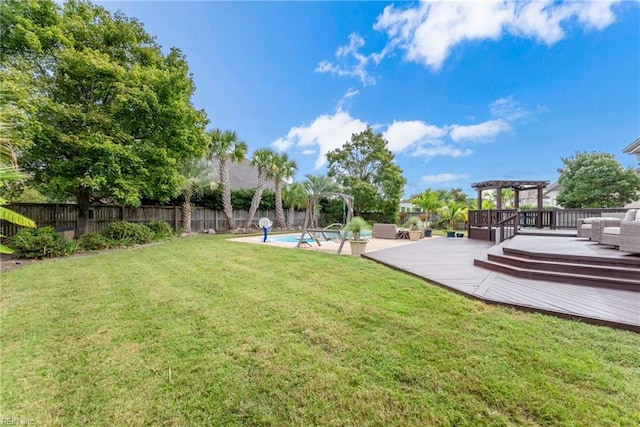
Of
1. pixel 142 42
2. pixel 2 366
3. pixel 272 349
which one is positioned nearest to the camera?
pixel 2 366

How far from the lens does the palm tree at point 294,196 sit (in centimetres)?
1916

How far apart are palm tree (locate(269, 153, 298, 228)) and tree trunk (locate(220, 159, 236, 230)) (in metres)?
2.69

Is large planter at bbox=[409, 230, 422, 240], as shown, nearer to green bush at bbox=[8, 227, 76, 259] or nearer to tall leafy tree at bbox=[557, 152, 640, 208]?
green bush at bbox=[8, 227, 76, 259]

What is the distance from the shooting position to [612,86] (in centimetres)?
1312

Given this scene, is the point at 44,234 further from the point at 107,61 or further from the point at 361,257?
the point at 361,257

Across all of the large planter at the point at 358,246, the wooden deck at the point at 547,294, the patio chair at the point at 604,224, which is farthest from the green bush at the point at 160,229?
the patio chair at the point at 604,224

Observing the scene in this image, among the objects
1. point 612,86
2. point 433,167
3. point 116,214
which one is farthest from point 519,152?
point 116,214

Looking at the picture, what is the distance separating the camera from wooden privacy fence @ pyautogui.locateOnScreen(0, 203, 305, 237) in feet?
29.5

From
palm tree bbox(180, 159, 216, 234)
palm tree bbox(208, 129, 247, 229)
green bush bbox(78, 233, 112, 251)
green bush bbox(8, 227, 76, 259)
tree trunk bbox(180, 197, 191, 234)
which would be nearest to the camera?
green bush bbox(8, 227, 76, 259)

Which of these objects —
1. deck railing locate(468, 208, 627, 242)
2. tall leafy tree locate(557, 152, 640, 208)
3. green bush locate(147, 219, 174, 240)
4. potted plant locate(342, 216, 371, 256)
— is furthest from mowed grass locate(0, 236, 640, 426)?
tall leafy tree locate(557, 152, 640, 208)

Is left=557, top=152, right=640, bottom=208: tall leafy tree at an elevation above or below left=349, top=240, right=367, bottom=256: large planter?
above

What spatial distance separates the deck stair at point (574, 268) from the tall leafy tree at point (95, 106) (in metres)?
10.4

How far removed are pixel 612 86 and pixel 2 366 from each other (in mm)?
21998

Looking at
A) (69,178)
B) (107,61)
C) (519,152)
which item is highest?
(519,152)
